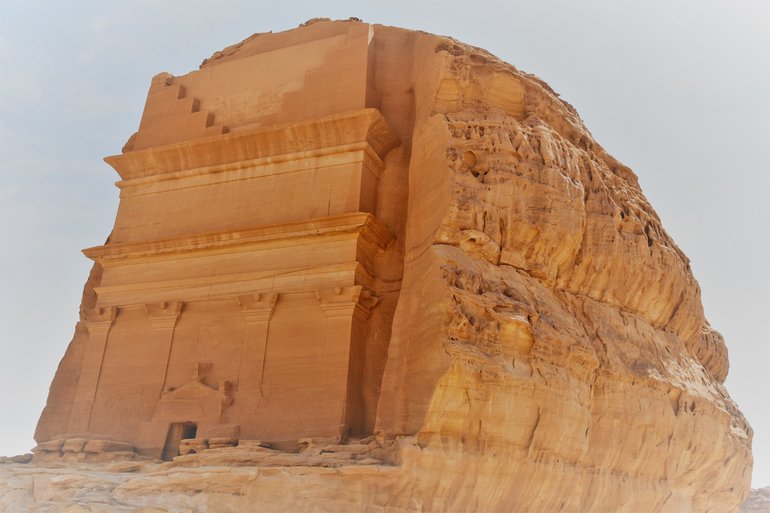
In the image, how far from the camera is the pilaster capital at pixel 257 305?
1353 cm

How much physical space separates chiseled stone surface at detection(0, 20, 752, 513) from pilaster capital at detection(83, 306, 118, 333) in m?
0.06

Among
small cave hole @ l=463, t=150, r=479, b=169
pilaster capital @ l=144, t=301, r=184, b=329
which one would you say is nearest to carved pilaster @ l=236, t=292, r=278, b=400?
pilaster capital @ l=144, t=301, r=184, b=329

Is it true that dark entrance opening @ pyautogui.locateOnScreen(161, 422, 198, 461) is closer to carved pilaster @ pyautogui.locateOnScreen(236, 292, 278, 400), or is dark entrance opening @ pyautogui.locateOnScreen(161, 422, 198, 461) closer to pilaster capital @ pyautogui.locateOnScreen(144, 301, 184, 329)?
carved pilaster @ pyautogui.locateOnScreen(236, 292, 278, 400)

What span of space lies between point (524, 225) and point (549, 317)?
1574 millimetres

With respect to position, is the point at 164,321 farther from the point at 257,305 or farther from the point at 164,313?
the point at 257,305

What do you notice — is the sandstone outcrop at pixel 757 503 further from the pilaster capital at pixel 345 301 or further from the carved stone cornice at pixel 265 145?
the carved stone cornice at pixel 265 145

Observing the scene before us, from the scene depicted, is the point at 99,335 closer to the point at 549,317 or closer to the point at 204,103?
the point at 204,103

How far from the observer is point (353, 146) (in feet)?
47.1

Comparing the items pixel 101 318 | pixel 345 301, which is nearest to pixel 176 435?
pixel 101 318

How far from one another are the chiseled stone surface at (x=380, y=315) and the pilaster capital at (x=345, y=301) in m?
0.06

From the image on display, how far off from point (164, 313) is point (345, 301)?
155 inches

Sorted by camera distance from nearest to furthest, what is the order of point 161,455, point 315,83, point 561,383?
point 561,383 < point 161,455 < point 315,83

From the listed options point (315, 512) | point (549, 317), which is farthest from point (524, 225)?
point (315, 512)

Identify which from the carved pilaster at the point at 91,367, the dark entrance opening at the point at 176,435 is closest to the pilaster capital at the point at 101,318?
the carved pilaster at the point at 91,367
